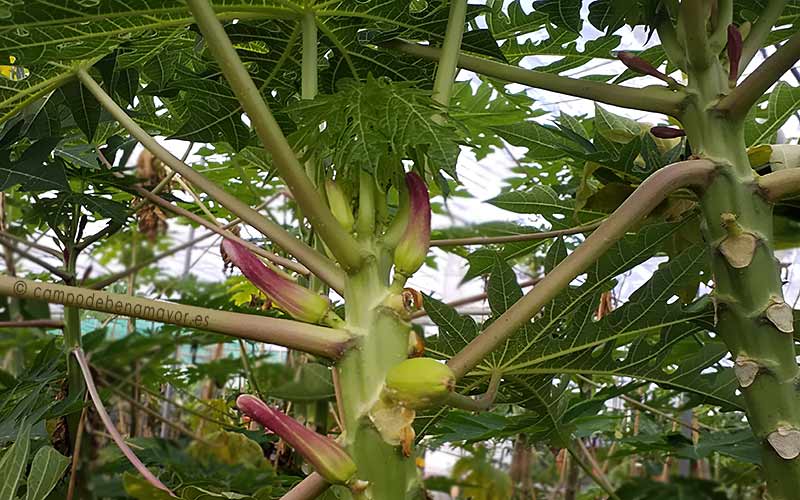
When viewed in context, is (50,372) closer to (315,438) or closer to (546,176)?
(315,438)

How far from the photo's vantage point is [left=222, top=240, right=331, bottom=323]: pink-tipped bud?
435 millimetres

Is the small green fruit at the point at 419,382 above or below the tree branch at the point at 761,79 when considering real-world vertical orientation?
below

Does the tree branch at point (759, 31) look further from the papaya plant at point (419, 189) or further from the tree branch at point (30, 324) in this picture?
the tree branch at point (30, 324)

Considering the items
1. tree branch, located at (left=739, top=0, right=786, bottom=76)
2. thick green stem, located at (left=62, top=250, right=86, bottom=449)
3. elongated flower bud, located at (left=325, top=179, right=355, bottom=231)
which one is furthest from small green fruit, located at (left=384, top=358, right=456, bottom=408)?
thick green stem, located at (left=62, top=250, right=86, bottom=449)

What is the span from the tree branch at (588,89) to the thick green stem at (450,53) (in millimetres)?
52

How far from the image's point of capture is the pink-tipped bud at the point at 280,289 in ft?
1.43

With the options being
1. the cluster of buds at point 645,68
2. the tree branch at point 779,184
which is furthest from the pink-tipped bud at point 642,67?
the tree branch at point 779,184

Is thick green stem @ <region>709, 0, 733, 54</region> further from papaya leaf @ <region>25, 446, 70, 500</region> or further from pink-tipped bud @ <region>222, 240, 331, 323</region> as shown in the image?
papaya leaf @ <region>25, 446, 70, 500</region>

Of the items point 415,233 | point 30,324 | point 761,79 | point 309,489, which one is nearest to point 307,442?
point 309,489

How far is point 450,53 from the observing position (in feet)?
1.77

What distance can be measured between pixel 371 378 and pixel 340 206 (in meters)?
0.11

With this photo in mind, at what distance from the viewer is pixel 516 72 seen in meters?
0.59

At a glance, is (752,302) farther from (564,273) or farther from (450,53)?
(450,53)

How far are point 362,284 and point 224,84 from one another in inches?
10.2
